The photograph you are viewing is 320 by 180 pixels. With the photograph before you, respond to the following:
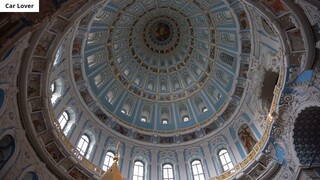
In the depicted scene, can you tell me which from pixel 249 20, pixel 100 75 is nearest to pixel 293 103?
pixel 249 20

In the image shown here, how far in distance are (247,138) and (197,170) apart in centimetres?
519

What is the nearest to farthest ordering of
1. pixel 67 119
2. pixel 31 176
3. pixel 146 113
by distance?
pixel 31 176 → pixel 67 119 → pixel 146 113

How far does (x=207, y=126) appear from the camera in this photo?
89.0 ft

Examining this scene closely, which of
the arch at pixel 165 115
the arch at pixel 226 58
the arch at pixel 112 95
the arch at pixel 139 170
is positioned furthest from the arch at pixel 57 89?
the arch at pixel 226 58

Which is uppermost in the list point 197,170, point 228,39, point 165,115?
point 228,39

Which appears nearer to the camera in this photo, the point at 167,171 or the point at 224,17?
the point at 167,171

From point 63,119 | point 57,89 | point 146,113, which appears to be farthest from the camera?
point 146,113

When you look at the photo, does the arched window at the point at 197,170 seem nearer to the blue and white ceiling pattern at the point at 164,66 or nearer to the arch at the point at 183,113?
the blue and white ceiling pattern at the point at 164,66

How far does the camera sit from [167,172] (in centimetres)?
2497

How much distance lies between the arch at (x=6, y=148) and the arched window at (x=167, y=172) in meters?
13.2

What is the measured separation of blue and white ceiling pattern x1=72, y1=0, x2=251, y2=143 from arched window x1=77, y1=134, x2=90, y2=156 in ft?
8.70

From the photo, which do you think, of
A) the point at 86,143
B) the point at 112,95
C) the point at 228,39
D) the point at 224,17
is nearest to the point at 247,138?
the point at 228,39

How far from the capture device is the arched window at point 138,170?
78.5ft

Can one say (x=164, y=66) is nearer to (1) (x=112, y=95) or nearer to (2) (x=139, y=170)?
(1) (x=112, y=95)
